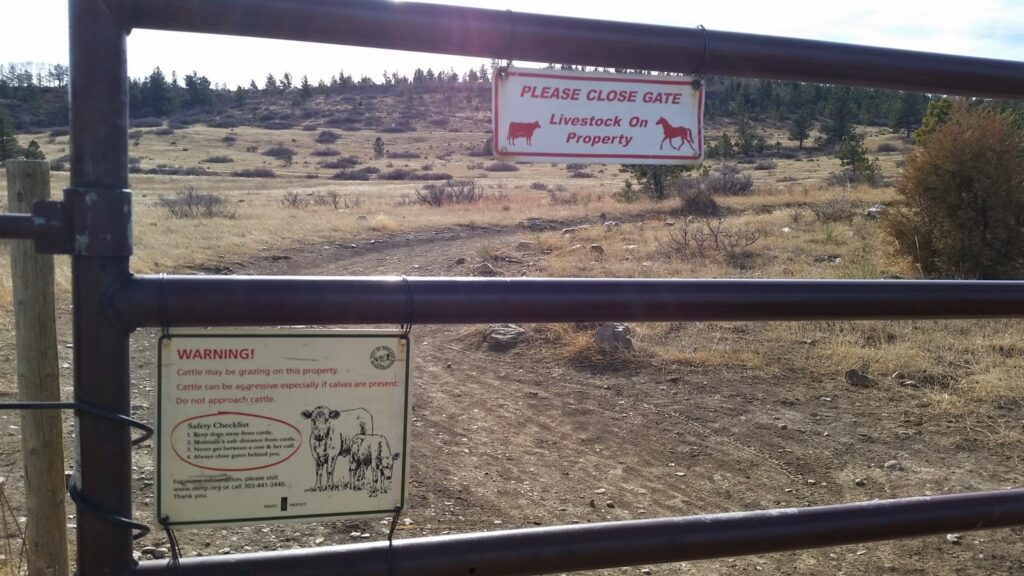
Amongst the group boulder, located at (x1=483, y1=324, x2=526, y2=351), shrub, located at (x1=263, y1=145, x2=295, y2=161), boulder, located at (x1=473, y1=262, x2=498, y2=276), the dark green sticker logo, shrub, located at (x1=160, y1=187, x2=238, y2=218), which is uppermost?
shrub, located at (x1=263, y1=145, x2=295, y2=161)

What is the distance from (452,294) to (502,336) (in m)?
7.98

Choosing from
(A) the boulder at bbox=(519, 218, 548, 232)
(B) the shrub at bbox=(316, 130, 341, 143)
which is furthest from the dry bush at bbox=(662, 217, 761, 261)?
(B) the shrub at bbox=(316, 130, 341, 143)

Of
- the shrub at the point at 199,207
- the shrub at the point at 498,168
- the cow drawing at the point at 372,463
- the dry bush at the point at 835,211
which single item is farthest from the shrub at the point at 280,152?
the cow drawing at the point at 372,463

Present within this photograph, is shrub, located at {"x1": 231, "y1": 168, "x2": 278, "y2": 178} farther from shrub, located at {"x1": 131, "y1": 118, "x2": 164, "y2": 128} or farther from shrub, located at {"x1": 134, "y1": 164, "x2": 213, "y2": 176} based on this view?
shrub, located at {"x1": 131, "y1": 118, "x2": 164, "y2": 128}

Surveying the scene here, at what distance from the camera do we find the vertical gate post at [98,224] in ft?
4.58

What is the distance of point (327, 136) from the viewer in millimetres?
79750

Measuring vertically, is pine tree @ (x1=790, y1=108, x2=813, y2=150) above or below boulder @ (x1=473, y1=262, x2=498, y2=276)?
above

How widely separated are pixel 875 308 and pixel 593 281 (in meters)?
0.63

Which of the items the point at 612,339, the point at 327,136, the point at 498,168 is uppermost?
the point at 327,136

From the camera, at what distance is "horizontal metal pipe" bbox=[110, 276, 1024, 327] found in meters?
1.46

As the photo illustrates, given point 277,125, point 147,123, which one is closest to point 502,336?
point 147,123

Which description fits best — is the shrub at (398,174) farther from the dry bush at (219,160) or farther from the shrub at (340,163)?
the dry bush at (219,160)

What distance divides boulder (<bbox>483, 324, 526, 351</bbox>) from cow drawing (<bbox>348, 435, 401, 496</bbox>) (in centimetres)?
769

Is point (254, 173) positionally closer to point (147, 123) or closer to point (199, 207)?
point (199, 207)
